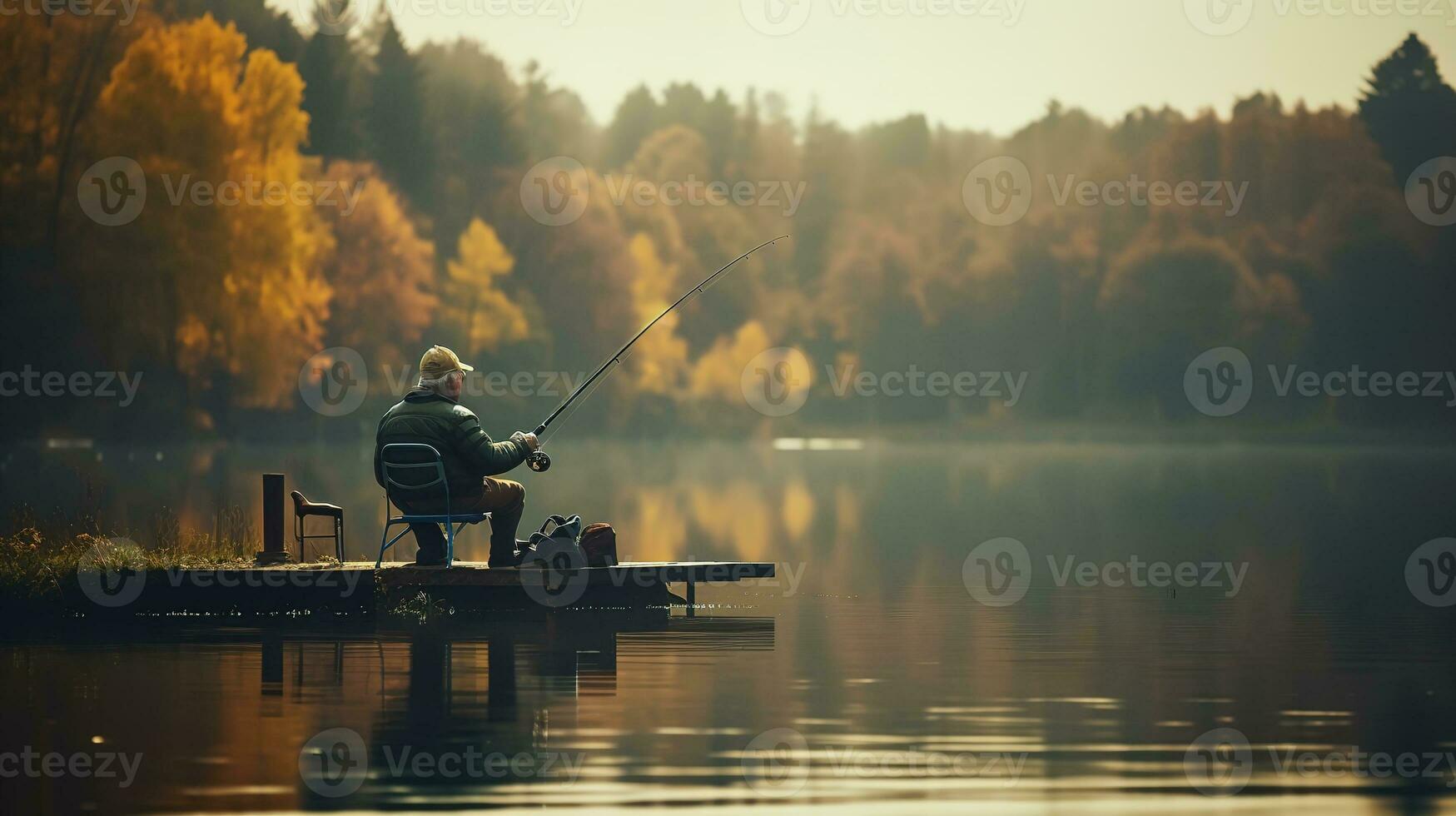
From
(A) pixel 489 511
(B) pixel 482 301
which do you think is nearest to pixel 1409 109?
(B) pixel 482 301

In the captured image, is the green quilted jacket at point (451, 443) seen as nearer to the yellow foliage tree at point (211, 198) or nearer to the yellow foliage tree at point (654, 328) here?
the yellow foliage tree at point (211, 198)

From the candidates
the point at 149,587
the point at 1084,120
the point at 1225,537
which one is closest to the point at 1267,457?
the point at 1225,537

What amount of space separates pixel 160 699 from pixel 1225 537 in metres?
19.9

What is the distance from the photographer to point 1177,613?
703 inches

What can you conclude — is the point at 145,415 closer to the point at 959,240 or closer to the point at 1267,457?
the point at 1267,457

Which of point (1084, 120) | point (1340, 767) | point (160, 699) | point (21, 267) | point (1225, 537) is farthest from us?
point (1084, 120)

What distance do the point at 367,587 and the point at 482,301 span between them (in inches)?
2456

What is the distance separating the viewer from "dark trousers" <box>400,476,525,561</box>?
16.0m

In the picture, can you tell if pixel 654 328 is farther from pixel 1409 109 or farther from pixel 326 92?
pixel 1409 109

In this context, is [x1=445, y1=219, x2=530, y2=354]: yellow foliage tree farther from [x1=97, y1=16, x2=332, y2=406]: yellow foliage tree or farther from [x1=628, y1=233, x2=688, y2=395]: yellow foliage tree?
[x1=97, y1=16, x2=332, y2=406]: yellow foliage tree

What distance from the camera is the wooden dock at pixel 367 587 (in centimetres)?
1619

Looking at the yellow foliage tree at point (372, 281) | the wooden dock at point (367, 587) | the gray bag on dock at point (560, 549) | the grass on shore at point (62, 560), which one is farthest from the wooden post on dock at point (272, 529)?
the yellow foliage tree at point (372, 281)

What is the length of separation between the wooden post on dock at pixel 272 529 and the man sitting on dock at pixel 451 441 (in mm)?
1362

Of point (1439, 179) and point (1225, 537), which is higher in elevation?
point (1439, 179)
